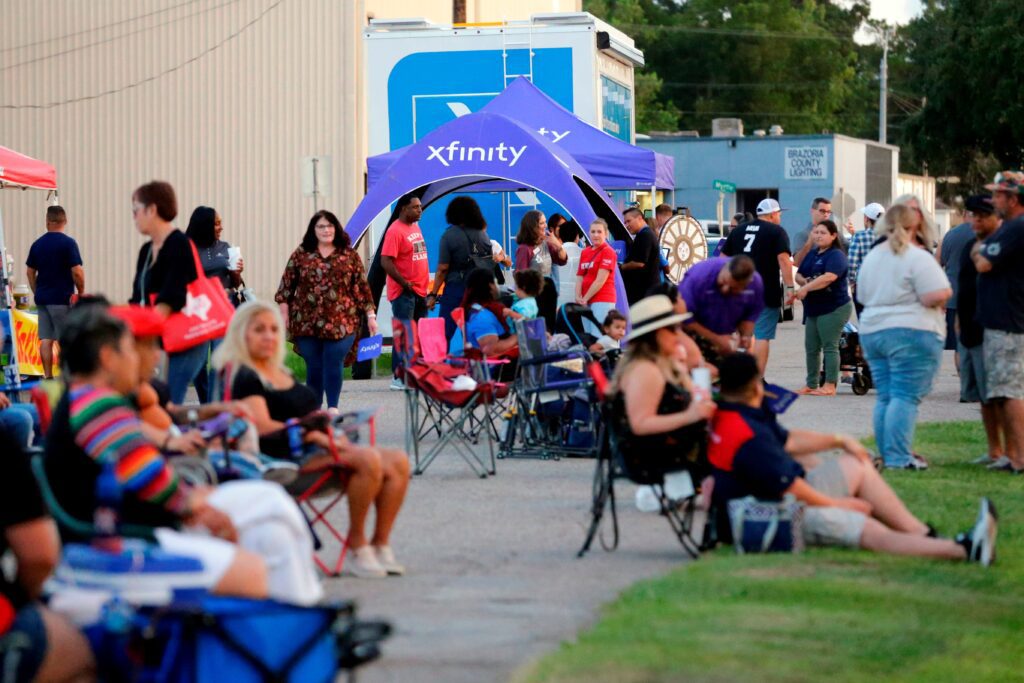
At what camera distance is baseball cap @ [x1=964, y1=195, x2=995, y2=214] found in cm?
1179

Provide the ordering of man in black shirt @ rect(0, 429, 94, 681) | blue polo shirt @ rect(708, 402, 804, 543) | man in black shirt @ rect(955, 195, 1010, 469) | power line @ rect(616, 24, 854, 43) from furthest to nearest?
power line @ rect(616, 24, 854, 43), man in black shirt @ rect(955, 195, 1010, 469), blue polo shirt @ rect(708, 402, 804, 543), man in black shirt @ rect(0, 429, 94, 681)

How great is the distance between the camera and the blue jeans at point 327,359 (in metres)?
12.4

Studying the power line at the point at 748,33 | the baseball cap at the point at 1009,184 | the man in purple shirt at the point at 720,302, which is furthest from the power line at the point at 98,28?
the power line at the point at 748,33

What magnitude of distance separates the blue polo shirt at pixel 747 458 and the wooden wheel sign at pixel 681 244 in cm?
1567

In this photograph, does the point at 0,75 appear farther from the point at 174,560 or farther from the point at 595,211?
the point at 174,560

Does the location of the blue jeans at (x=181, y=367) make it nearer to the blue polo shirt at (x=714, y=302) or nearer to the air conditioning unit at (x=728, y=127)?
the blue polo shirt at (x=714, y=302)

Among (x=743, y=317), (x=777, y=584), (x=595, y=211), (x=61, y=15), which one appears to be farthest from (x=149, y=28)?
(x=777, y=584)

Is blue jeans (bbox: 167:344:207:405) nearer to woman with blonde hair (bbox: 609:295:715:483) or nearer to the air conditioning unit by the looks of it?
woman with blonde hair (bbox: 609:295:715:483)

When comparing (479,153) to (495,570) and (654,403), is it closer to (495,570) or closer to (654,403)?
(654,403)

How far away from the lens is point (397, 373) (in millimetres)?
12086

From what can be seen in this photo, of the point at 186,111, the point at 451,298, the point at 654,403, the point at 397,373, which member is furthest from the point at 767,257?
the point at 186,111

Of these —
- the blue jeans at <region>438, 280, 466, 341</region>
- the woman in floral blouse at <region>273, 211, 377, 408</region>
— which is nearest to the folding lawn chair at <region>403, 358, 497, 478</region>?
the woman in floral blouse at <region>273, 211, 377, 408</region>

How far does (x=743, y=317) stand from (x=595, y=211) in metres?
7.52

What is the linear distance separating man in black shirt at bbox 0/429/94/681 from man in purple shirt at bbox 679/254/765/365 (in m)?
6.53
